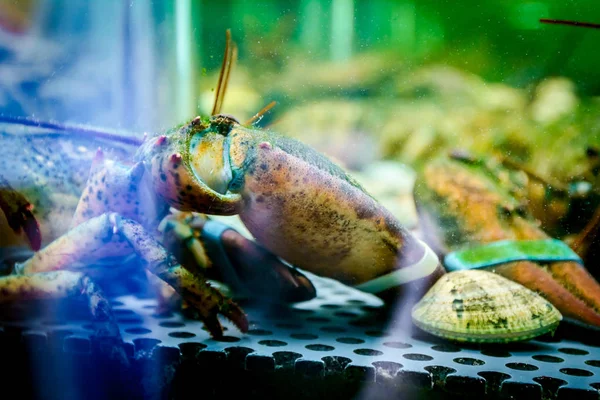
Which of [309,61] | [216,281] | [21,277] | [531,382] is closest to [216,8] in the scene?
[309,61]

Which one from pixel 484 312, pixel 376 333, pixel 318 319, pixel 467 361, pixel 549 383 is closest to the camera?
A: pixel 549 383

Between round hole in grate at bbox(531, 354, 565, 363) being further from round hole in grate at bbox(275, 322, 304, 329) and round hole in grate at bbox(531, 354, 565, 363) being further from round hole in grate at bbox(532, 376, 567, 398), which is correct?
round hole in grate at bbox(275, 322, 304, 329)

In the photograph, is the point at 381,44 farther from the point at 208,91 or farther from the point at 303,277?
the point at 303,277

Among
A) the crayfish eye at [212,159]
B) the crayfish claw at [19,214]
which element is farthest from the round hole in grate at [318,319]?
the crayfish claw at [19,214]

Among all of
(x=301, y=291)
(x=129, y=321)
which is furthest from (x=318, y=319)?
(x=129, y=321)

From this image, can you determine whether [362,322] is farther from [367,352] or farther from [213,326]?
[213,326]

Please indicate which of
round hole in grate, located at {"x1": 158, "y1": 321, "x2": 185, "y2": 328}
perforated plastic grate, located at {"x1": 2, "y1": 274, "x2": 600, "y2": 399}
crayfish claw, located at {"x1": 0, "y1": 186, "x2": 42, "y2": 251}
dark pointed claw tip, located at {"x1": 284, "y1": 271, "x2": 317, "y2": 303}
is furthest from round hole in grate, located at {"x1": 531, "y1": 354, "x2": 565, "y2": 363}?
crayfish claw, located at {"x1": 0, "y1": 186, "x2": 42, "y2": 251}
